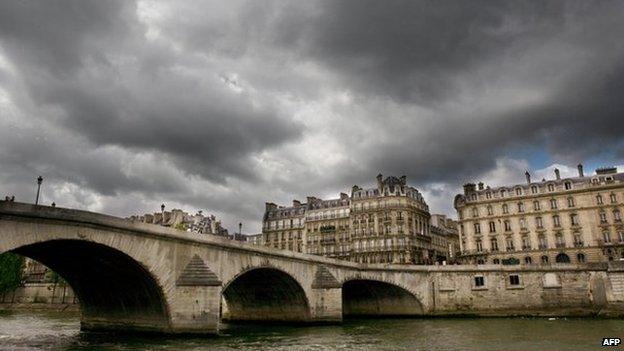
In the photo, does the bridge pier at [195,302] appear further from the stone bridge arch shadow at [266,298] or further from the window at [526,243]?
the window at [526,243]

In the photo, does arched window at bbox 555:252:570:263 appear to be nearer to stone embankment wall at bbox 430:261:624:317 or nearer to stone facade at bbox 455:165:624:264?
stone facade at bbox 455:165:624:264

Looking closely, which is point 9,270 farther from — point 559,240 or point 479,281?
point 559,240

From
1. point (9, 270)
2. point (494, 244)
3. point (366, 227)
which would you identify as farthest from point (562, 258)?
point (9, 270)

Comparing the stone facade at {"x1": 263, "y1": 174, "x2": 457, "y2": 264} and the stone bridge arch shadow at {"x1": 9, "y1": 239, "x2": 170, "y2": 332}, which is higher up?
the stone facade at {"x1": 263, "y1": 174, "x2": 457, "y2": 264}

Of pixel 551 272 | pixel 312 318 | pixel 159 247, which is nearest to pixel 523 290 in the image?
pixel 551 272

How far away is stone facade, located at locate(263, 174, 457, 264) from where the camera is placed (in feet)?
258

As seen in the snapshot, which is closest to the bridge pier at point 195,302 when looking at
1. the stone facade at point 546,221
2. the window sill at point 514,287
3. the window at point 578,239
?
the window sill at point 514,287

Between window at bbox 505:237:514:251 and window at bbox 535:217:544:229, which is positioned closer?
window at bbox 535:217:544:229

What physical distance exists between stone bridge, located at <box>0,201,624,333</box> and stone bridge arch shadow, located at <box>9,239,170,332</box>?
0.27 ft

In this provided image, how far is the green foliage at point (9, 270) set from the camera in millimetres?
63719

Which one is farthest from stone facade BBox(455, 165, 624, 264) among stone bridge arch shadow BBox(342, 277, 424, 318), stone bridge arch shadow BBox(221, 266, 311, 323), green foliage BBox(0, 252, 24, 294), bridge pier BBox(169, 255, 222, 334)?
green foliage BBox(0, 252, 24, 294)

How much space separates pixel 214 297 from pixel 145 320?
4871mm

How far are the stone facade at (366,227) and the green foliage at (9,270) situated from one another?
4276 cm

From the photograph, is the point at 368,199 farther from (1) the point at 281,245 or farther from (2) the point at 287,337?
(2) the point at 287,337
